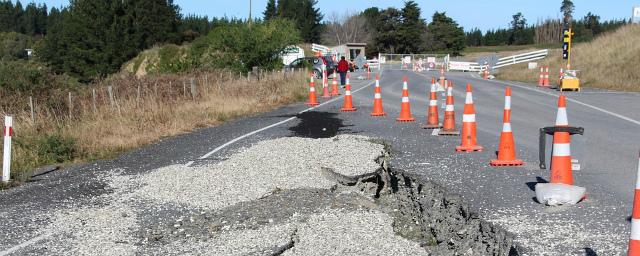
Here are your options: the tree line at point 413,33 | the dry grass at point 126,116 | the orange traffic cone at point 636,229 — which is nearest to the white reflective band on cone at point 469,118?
the orange traffic cone at point 636,229

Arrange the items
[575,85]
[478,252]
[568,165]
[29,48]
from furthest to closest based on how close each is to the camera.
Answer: [29,48]
[575,85]
[568,165]
[478,252]

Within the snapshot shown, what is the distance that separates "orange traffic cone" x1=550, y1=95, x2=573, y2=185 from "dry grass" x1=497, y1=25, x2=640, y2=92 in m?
22.1

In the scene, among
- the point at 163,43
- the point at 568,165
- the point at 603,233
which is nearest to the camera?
the point at 603,233

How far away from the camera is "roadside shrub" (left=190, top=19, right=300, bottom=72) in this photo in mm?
31922

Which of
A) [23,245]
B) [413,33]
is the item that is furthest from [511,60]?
[23,245]

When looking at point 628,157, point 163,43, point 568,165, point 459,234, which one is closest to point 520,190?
point 568,165

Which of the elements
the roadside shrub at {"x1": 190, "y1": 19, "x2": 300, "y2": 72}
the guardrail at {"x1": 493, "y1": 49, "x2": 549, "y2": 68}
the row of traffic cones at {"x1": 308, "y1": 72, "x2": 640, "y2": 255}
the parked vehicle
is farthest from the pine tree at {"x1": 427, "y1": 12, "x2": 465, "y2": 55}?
the row of traffic cones at {"x1": 308, "y1": 72, "x2": 640, "y2": 255}

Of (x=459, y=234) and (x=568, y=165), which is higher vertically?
(x=568, y=165)

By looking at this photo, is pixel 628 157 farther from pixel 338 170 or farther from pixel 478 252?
pixel 478 252

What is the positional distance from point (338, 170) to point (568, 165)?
2657 mm

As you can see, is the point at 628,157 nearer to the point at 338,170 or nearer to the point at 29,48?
the point at 338,170

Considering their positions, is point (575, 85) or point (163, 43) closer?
point (575, 85)

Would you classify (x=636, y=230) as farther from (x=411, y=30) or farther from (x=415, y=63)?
(x=411, y=30)

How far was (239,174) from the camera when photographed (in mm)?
8031
